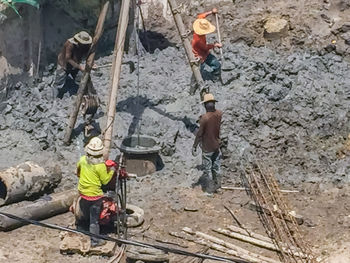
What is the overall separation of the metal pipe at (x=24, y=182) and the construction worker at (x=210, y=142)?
8.17ft

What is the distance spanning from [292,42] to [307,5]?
123 centimetres

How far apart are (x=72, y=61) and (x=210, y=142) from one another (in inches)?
129

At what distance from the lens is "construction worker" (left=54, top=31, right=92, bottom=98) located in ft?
47.1

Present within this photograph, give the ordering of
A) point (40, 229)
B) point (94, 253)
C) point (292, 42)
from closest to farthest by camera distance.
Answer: point (94, 253)
point (40, 229)
point (292, 42)

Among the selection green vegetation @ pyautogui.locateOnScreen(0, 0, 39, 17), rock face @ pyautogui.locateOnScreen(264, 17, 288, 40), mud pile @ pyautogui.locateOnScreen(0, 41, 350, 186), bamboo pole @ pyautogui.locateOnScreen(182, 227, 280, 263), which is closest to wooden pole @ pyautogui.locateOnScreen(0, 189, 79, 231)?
mud pile @ pyautogui.locateOnScreen(0, 41, 350, 186)

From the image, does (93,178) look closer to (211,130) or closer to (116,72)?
(116,72)

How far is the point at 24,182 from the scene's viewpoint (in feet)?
40.8

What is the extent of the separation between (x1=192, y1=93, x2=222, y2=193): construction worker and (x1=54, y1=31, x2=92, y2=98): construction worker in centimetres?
266

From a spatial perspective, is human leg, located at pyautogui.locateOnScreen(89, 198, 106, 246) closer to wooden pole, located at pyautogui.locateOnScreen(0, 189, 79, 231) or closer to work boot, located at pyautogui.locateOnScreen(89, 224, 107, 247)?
work boot, located at pyautogui.locateOnScreen(89, 224, 107, 247)

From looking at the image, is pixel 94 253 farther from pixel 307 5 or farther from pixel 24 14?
pixel 307 5

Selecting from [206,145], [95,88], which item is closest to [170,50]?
[95,88]

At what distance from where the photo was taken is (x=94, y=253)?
11156mm

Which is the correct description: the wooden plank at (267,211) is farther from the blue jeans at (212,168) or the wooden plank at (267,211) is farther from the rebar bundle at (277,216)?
the blue jeans at (212,168)

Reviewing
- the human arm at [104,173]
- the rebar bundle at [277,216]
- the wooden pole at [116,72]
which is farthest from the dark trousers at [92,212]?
the rebar bundle at [277,216]
